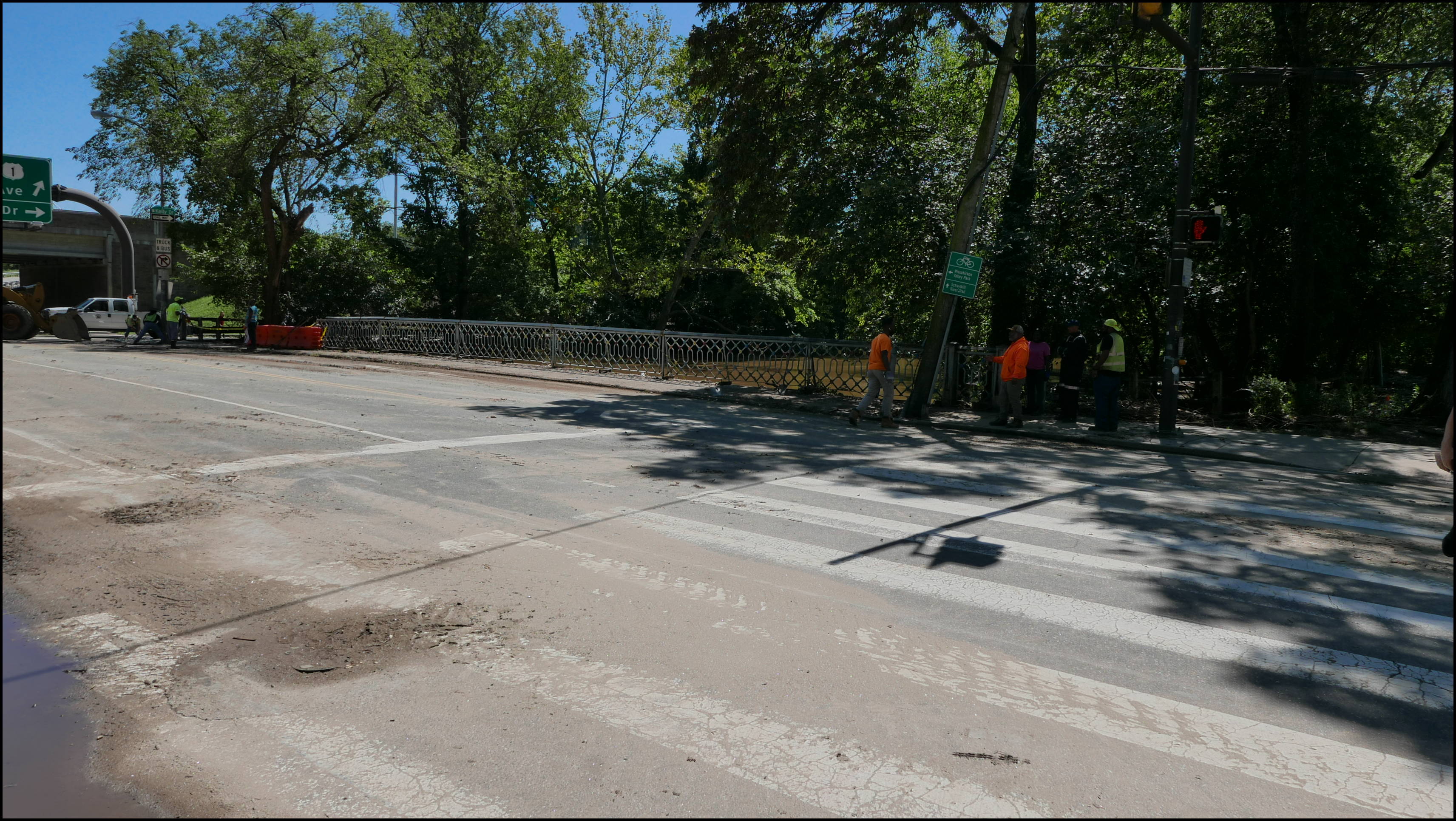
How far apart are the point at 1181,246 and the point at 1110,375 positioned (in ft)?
7.62

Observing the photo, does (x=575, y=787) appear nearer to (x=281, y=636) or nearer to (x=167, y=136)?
(x=281, y=636)

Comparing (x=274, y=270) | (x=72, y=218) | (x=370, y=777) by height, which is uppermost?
(x=72, y=218)

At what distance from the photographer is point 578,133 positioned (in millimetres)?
35312

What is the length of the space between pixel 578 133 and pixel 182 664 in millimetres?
32924

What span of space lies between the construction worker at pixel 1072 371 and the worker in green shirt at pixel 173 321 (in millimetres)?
30942

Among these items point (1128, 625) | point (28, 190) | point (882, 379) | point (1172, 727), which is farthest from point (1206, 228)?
point (28, 190)

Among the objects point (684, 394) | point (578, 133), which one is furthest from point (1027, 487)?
point (578, 133)

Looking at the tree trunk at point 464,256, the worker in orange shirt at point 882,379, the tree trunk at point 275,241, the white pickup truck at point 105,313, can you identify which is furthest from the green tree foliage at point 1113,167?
the white pickup truck at point 105,313

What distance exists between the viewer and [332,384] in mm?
19359

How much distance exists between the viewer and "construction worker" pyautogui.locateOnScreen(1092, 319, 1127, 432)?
15344 mm

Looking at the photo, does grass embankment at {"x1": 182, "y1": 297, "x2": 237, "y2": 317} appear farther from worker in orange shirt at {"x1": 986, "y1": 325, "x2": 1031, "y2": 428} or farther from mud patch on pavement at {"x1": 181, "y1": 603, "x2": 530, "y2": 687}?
mud patch on pavement at {"x1": 181, "y1": 603, "x2": 530, "y2": 687}

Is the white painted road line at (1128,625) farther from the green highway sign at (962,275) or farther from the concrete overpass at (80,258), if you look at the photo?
the concrete overpass at (80,258)

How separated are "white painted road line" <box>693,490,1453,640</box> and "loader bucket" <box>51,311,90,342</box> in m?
38.8

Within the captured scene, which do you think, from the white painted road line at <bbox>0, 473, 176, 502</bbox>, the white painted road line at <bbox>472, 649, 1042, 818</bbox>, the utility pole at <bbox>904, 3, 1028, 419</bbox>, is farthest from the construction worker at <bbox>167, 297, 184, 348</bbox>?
the white painted road line at <bbox>472, 649, 1042, 818</bbox>
